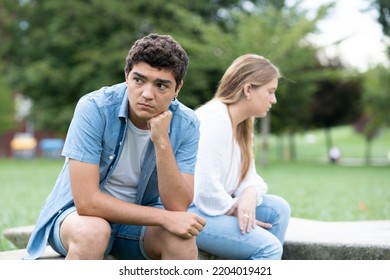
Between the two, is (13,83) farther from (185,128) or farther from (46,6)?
(185,128)

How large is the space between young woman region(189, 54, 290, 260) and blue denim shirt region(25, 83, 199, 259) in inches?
15.4

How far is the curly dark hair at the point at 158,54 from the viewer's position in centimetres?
295

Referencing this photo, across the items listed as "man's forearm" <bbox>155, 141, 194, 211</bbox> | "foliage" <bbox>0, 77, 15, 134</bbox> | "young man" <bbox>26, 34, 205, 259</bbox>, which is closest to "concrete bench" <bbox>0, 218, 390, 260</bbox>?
"young man" <bbox>26, 34, 205, 259</bbox>

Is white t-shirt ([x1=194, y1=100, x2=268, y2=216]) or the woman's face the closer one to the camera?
white t-shirt ([x1=194, y1=100, x2=268, y2=216])

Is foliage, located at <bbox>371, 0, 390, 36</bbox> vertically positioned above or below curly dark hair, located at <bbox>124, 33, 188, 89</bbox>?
above

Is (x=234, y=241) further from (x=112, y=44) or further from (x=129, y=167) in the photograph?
(x=112, y=44)

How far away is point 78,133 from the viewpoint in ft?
10.0

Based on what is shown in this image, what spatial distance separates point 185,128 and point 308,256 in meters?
1.30

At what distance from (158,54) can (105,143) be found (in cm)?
52

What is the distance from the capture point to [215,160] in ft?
12.2

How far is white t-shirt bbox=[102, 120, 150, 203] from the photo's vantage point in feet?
10.6

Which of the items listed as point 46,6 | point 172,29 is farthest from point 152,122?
point 46,6

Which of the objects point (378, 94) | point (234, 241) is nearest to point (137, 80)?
point (234, 241)

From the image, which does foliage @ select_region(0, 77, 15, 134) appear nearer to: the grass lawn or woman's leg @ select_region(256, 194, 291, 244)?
the grass lawn
